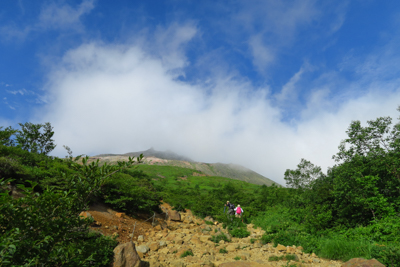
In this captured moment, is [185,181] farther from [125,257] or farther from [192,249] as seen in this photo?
[125,257]

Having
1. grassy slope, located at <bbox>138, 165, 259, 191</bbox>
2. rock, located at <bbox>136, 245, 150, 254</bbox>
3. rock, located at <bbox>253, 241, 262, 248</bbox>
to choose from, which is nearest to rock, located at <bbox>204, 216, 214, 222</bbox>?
rock, located at <bbox>253, 241, 262, 248</bbox>

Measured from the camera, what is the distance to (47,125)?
108 ft

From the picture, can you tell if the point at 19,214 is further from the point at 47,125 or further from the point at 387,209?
the point at 47,125

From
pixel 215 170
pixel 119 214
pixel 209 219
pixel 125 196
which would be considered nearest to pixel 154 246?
pixel 119 214

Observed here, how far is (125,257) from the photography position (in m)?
7.60

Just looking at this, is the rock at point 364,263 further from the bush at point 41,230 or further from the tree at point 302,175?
the tree at point 302,175

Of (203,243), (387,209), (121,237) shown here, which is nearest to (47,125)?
(121,237)

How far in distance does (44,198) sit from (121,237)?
981 cm

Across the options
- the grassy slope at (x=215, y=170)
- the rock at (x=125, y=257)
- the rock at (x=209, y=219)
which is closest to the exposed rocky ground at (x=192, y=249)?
the rock at (x=125, y=257)

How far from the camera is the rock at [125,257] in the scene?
737cm

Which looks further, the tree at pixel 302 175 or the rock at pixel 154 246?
the tree at pixel 302 175

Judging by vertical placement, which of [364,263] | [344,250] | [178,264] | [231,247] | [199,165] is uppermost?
[199,165]

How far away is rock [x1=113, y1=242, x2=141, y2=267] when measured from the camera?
7367 mm

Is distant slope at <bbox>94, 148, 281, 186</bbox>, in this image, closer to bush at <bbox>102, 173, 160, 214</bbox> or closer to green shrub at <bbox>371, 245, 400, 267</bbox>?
bush at <bbox>102, 173, 160, 214</bbox>
